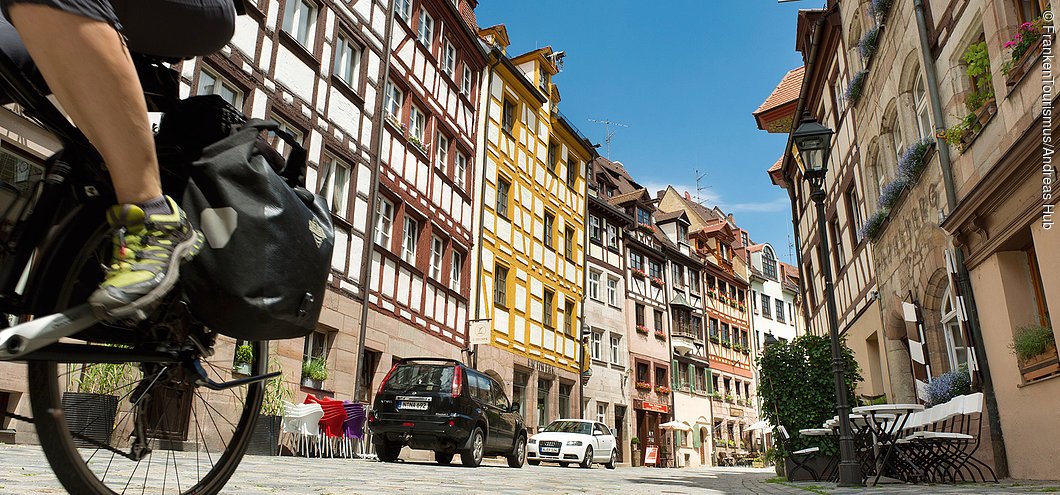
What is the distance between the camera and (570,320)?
29.8 metres

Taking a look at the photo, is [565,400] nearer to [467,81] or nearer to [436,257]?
[436,257]

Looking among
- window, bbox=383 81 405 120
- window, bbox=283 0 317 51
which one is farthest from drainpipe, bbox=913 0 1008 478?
window, bbox=383 81 405 120

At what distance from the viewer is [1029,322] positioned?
28.4 ft

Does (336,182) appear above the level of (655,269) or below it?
below

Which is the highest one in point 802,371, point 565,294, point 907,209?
point 565,294

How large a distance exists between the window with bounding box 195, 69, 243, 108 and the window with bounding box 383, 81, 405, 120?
4767 millimetres

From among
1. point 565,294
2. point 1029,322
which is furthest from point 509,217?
point 1029,322

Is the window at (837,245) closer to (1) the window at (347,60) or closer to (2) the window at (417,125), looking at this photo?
(2) the window at (417,125)

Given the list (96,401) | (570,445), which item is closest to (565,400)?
(570,445)

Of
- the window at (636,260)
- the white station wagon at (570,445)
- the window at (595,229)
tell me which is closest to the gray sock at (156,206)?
the white station wagon at (570,445)

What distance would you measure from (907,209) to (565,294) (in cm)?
1776

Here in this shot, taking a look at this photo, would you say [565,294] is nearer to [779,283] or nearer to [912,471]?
[912,471]

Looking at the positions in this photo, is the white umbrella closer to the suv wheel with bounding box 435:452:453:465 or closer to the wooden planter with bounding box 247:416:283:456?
the suv wheel with bounding box 435:452:453:465

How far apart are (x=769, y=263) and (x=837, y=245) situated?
35.8 metres
